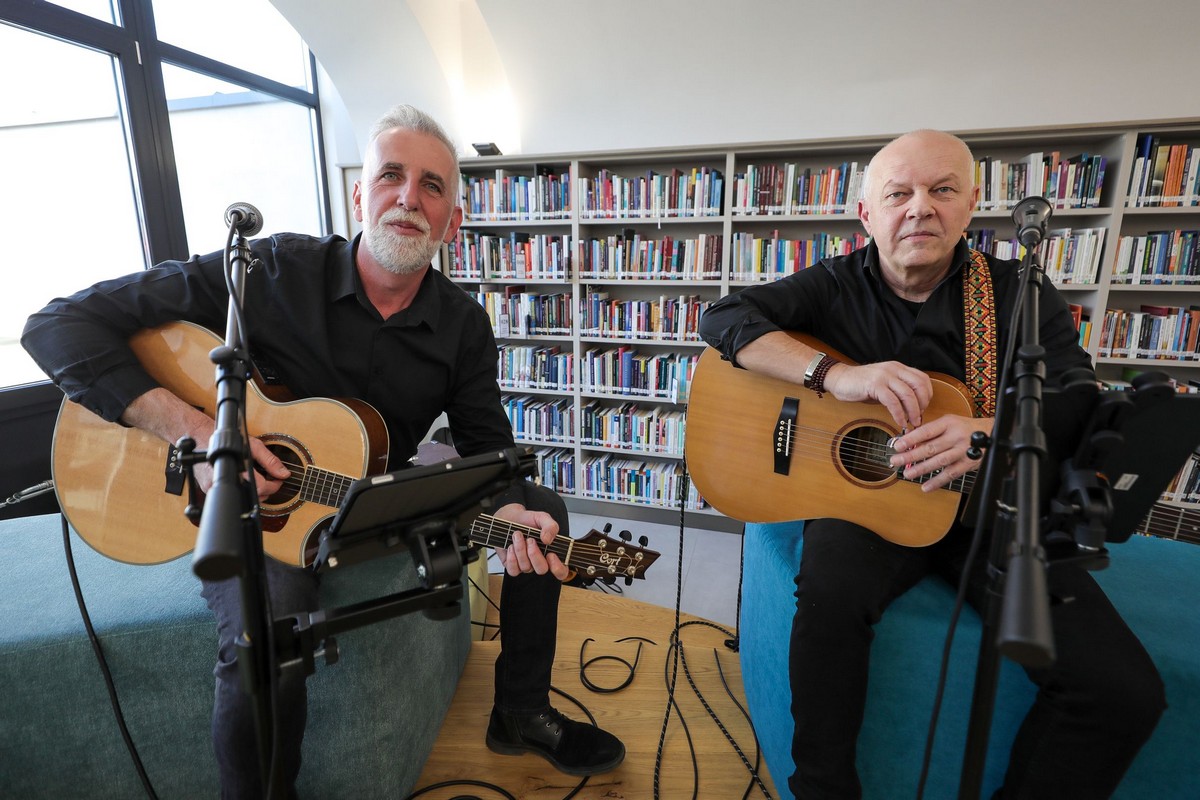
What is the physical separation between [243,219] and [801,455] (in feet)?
4.39

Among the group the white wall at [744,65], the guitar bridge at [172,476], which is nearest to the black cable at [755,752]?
the guitar bridge at [172,476]

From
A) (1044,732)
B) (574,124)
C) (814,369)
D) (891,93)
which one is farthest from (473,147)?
(1044,732)

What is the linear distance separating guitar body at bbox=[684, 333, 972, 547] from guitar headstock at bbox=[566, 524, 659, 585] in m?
0.47

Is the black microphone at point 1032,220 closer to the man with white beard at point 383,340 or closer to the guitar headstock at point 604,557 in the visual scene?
the guitar headstock at point 604,557

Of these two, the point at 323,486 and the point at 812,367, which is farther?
the point at 812,367

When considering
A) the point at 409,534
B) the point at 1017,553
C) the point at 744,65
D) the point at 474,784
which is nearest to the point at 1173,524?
the point at 1017,553

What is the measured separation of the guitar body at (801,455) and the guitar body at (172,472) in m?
0.89

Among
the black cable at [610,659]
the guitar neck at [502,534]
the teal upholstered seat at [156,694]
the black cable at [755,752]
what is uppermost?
the guitar neck at [502,534]

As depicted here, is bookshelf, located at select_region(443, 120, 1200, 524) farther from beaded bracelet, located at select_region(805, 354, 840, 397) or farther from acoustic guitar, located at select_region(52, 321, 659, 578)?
acoustic guitar, located at select_region(52, 321, 659, 578)

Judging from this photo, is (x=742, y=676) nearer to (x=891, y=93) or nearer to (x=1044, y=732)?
(x=1044, y=732)

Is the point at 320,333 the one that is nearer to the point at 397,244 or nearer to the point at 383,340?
the point at 383,340

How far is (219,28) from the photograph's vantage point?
3.07m

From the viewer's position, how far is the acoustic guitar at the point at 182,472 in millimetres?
1248

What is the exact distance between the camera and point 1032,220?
93 cm
